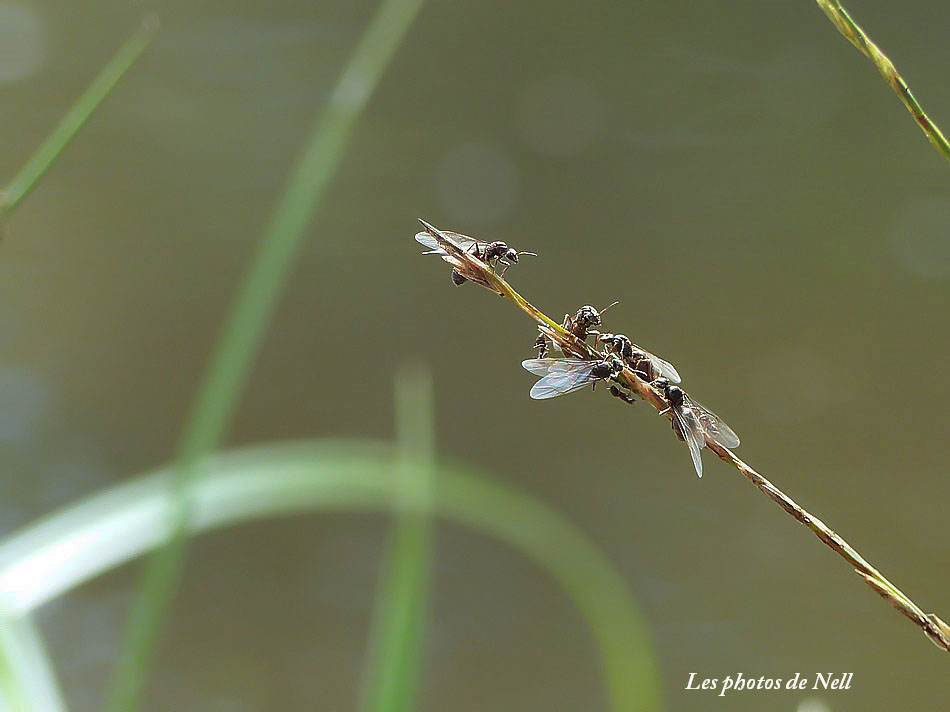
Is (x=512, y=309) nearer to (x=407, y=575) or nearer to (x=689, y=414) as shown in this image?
(x=689, y=414)

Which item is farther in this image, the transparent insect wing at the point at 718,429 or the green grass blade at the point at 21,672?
the transparent insect wing at the point at 718,429

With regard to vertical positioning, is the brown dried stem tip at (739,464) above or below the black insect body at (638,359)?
below

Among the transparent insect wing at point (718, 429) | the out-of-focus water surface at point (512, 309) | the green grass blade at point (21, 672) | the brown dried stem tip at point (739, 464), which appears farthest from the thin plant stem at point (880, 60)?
the out-of-focus water surface at point (512, 309)

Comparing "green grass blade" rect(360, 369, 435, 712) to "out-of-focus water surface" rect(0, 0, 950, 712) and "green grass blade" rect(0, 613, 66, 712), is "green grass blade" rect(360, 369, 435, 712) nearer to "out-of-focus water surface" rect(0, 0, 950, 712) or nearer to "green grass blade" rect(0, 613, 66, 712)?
"green grass blade" rect(0, 613, 66, 712)

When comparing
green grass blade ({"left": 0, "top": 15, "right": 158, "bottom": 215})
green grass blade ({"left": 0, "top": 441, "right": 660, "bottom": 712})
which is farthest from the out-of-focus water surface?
green grass blade ({"left": 0, "top": 15, "right": 158, "bottom": 215})

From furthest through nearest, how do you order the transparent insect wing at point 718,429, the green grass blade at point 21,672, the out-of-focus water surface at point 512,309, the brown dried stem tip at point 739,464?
the out-of-focus water surface at point 512,309 → the transparent insect wing at point 718,429 → the green grass blade at point 21,672 → the brown dried stem tip at point 739,464

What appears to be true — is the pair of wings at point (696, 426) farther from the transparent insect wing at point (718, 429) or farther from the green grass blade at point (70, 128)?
the green grass blade at point (70, 128)
